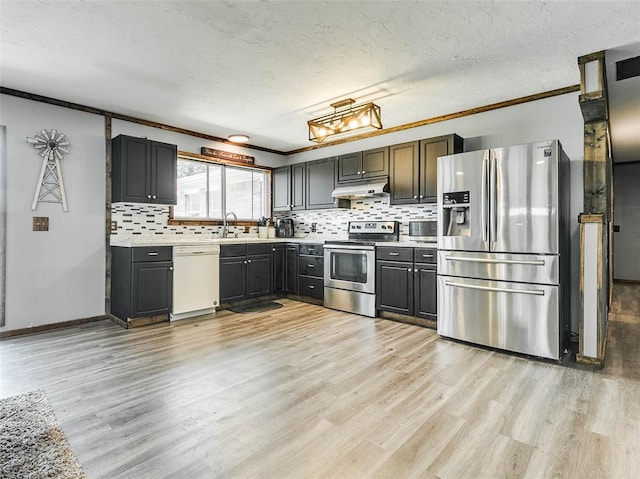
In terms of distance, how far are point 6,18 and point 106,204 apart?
220cm

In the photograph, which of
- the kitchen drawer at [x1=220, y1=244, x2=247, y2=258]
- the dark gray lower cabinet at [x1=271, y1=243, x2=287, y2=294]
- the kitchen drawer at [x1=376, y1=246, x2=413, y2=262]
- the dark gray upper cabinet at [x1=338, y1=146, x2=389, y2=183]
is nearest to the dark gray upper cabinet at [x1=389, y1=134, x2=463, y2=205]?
the dark gray upper cabinet at [x1=338, y1=146, x2=389, y2=183]

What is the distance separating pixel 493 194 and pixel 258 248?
3.19m

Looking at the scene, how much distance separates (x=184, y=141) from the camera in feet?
16.5

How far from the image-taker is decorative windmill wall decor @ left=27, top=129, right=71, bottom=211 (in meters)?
3.78

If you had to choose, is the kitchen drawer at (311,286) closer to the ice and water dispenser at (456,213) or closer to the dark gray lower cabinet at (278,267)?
the dark gray lower cabinet at (278,267)

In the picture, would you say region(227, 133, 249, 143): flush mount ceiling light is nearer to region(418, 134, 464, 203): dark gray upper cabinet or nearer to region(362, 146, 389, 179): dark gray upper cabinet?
region(362, 146, 389, 179): dark gray upper cabinet

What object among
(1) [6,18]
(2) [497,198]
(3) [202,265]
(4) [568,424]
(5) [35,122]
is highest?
(1) [6,18]

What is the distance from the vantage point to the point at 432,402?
2.27 meters

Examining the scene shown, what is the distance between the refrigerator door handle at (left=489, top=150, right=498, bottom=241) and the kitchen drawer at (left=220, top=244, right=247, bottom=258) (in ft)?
10.3

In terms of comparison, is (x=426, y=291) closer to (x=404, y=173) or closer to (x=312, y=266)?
(x=404, y=173)

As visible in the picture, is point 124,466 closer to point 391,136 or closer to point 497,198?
point 497,198

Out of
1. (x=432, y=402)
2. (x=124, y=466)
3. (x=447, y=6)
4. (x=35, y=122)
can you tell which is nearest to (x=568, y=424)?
(x=432, y=402)

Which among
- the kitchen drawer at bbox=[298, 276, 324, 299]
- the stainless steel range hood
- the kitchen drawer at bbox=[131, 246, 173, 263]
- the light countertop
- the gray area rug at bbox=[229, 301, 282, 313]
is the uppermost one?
the stainless steel range hood

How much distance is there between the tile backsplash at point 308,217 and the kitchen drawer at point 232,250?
0.67 metres
